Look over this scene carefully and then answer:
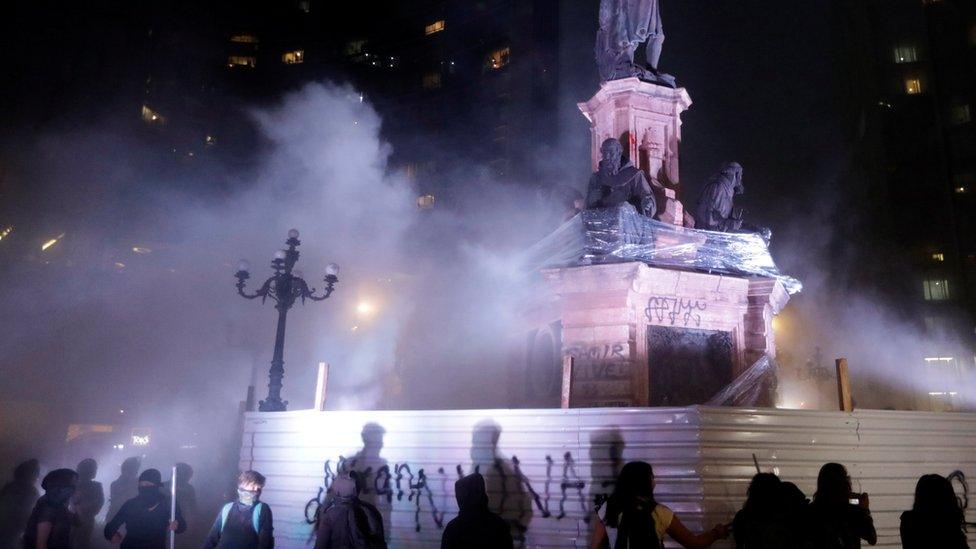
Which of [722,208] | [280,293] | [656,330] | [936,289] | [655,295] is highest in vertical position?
[936,289]

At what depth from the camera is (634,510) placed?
378cm

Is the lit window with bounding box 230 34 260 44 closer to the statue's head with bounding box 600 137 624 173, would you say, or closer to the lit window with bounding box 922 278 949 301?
the statue's head with bounding box 600 137 624 173

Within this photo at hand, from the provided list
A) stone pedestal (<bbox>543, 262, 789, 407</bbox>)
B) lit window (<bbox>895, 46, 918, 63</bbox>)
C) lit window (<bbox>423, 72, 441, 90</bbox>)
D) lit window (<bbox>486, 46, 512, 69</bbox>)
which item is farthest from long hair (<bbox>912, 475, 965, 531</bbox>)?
lit window (<bbox>895, 46, 918, 63</bbox>)

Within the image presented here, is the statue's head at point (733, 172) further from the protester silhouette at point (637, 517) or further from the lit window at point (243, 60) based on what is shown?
the lit window at point (243, 60)

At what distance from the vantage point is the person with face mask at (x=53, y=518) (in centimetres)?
534

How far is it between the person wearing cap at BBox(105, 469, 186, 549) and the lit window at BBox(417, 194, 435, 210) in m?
35.5

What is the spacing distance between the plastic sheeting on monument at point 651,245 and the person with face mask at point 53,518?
5.98 meters

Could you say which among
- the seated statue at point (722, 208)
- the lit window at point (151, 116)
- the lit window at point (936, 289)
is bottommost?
the seated statue at point (722, 208)

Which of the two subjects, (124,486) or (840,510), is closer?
(840,510)

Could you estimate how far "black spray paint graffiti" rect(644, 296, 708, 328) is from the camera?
890cm

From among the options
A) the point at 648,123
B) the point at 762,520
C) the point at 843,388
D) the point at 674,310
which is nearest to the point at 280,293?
the point at 674,310

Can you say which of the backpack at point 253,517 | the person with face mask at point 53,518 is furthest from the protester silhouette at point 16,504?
the backpack at point 253,517

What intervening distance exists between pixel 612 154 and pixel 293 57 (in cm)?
4819

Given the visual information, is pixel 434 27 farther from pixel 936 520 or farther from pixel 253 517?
pixel 936 520
